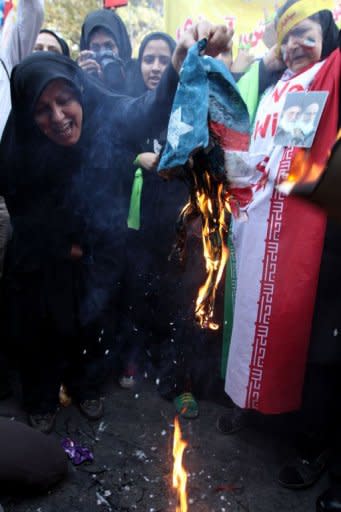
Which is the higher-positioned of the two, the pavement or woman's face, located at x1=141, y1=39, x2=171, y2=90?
woman's face, located at x1=141, y1=39, x2=171, y2=90

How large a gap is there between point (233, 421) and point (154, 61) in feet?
8.52

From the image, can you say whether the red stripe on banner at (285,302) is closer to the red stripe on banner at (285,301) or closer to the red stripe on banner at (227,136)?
the red stripe on banner at (285,301)

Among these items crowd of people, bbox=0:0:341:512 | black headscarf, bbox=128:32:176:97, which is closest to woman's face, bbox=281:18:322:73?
crowd of people, bbox=0:0:341:512

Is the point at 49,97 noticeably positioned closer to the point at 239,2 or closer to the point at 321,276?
the point at 321,276

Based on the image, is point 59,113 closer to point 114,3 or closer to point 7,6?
point 7,6

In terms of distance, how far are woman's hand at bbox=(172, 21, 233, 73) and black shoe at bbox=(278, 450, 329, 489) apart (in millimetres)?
2201

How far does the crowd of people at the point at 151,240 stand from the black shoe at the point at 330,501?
0.4 inches

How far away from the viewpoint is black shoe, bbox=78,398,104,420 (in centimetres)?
307

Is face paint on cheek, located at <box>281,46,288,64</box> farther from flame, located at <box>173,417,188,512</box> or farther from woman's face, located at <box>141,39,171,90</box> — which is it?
flame, located at <box>173,417,188,512</box>

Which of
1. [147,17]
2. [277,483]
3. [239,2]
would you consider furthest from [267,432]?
[147,17]

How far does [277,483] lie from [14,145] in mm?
2433

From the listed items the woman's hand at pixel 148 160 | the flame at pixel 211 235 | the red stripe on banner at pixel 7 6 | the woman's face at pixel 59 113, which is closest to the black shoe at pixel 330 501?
the flame at pixel 211 235

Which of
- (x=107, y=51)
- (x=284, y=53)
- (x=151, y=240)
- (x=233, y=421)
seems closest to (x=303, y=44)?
(x=284, y=53)

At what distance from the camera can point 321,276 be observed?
7.59 ft
